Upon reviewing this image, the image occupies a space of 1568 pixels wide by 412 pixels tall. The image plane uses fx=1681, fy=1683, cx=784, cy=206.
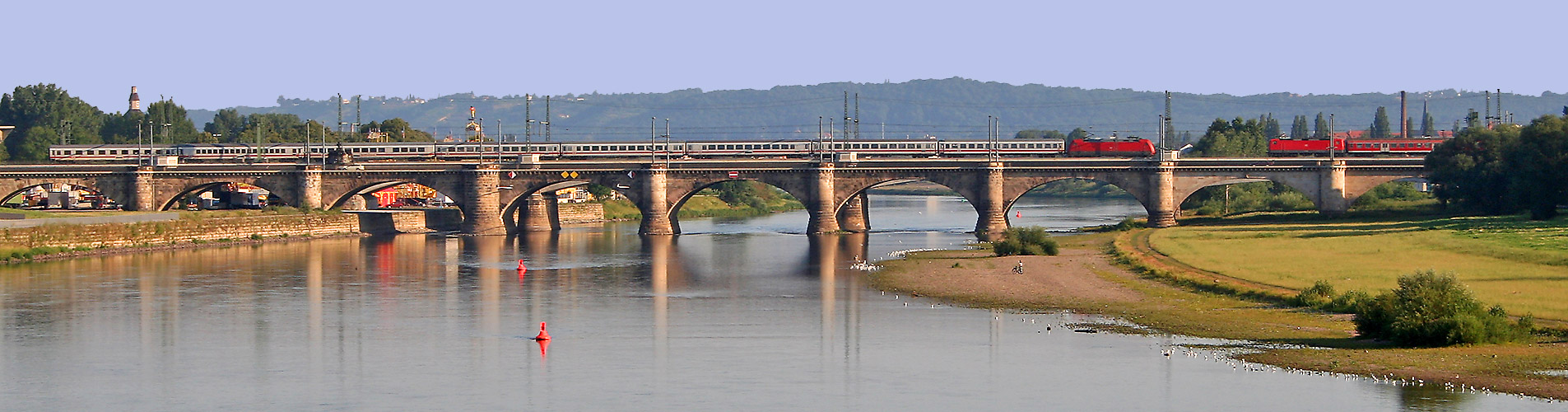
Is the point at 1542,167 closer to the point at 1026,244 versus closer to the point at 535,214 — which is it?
the point at 1026,244

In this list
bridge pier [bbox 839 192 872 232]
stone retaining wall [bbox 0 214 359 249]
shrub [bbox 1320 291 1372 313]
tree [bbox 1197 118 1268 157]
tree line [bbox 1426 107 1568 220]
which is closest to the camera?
shrub [bbox 1320 291 1372 313]

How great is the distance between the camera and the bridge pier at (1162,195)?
125250 millimetres

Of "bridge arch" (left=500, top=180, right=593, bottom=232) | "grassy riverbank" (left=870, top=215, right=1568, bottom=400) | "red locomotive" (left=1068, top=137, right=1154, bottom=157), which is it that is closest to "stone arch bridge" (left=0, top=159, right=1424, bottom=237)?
"bridge arch" (left=500, top=180, right=593, bottom=232)

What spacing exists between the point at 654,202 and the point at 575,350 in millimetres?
77259

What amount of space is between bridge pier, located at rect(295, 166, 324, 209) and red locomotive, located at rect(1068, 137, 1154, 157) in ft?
205

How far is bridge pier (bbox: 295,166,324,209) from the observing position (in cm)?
13362

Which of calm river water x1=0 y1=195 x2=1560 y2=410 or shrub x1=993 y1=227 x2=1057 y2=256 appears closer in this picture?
calm river water x1=0 y1=195 x2=1560 y2=410

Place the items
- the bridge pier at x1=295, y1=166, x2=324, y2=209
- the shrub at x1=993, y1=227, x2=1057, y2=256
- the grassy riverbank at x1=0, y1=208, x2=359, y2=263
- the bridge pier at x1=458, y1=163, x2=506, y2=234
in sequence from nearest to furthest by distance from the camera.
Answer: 1. the shrub at x1=993, y1=227, x2=1057, y2=256
2. the grassy riverbank at x1=0, y1=208, x2=359, y2=263
3. the bridge pier at x1=458, y1=163, x2=506, y2=234
4. the bridge pier at x1=295, y1=166, x2=324, y2=209

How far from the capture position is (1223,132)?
18838cm

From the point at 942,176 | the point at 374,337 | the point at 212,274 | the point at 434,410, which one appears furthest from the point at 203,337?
the point at 942,176

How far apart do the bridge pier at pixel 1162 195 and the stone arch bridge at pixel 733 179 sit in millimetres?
89

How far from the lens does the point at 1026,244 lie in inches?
3654

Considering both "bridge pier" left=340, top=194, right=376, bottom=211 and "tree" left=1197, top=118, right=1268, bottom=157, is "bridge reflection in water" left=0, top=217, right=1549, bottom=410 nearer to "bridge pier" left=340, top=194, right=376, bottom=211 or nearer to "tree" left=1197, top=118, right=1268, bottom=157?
"bridge pier" left=340, top=194, right=376, bottom=211

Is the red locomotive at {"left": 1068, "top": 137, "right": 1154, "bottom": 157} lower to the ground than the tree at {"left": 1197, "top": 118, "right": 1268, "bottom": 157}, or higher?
lower
